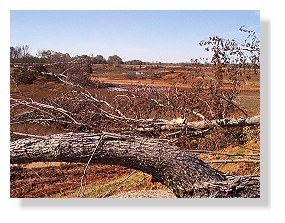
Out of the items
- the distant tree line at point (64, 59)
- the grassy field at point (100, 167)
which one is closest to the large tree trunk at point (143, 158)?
the grassy field at point (100, 167)

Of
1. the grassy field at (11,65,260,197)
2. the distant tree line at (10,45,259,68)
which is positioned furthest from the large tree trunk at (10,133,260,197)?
the distant tree line at (10,45,259,68)

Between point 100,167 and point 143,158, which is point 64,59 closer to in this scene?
point 100,167

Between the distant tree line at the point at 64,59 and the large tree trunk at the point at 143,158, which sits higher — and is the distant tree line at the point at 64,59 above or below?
above

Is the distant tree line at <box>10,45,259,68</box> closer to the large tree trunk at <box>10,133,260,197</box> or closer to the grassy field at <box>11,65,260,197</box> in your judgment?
the grassy field at <box>11,65,260,197</box>

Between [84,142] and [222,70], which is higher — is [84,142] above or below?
below

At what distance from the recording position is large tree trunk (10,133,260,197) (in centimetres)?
417

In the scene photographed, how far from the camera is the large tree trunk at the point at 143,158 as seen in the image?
13.7 feet

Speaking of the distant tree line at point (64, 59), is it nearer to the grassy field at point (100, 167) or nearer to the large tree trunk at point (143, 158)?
the grassy field at point (100, 167)

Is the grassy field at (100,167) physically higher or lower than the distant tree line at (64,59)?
lower
